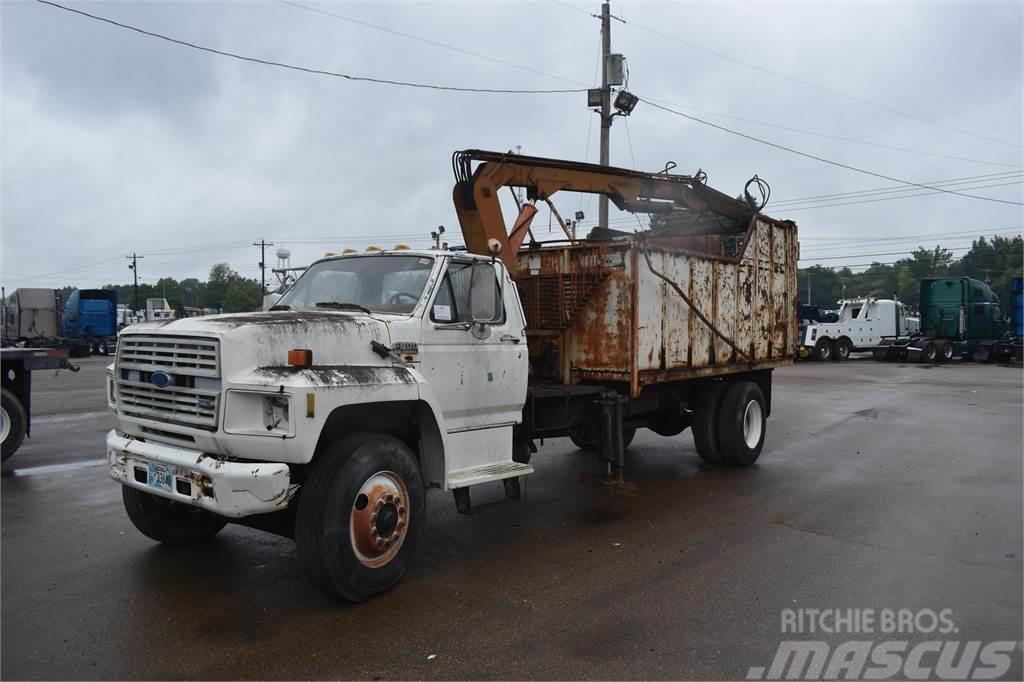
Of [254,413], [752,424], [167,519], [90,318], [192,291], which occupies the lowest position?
[167,519]

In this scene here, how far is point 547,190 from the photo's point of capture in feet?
25.4

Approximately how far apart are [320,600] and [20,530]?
3.33m

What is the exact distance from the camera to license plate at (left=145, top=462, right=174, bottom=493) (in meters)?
4.47

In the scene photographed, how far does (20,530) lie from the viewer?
612 centimetres

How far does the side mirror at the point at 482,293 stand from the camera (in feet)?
18.7

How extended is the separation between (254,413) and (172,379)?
742 millimetres

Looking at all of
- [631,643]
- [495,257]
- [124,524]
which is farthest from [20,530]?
[631,643]

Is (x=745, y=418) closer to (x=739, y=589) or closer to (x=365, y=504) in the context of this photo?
(x=739, y=589)

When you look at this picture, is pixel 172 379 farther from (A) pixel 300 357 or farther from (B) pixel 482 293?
(B) pixel 482 293

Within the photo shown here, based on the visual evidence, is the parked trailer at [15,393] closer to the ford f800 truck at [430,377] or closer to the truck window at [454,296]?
the ford f800 truck at [430,377]

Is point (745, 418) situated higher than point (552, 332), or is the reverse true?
point (552, 332)

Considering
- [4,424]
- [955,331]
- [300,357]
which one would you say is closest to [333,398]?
[300,357]

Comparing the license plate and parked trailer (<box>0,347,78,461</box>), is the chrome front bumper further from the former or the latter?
parked trailer (<box>0,347,78,461</box>)
